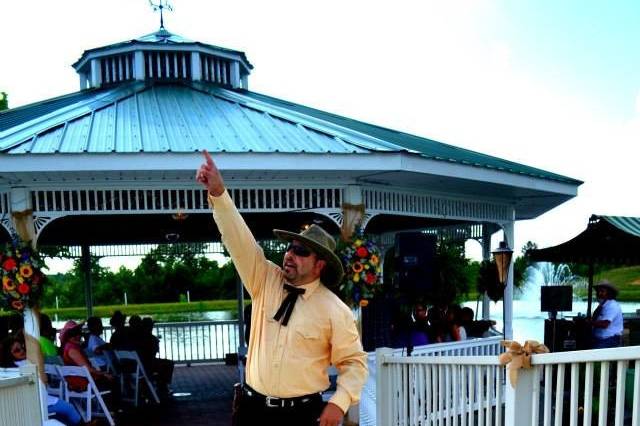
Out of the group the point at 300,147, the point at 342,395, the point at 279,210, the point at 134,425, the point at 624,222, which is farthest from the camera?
the point at 624,222

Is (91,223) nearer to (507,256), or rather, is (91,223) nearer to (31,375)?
(31,375)

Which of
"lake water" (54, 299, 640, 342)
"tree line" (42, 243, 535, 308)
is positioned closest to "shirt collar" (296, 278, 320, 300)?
"lake water" (54, 299, 640, 342)

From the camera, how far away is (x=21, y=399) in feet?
12.9

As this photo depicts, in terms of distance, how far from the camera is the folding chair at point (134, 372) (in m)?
6.93

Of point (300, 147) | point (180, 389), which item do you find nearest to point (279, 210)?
point (300, 147)

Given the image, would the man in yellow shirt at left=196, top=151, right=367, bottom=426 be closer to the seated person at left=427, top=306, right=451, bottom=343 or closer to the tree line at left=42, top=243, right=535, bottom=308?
the seated person at left=427, top=306, right=451, bottom=343

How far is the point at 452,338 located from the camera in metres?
7.07

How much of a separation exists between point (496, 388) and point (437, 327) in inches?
155

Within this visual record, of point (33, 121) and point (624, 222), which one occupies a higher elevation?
point (33, 121)

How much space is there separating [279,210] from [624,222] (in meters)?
6.94

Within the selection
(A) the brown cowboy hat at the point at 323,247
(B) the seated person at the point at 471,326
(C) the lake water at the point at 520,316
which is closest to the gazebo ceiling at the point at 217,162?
(B) the seated person at the point at 471,326

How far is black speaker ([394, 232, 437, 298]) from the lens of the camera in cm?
511

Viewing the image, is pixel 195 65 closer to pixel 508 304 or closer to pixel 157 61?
pixel 157 61

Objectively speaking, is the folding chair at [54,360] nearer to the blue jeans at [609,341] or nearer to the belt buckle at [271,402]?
the belt buckle at [271,402]
